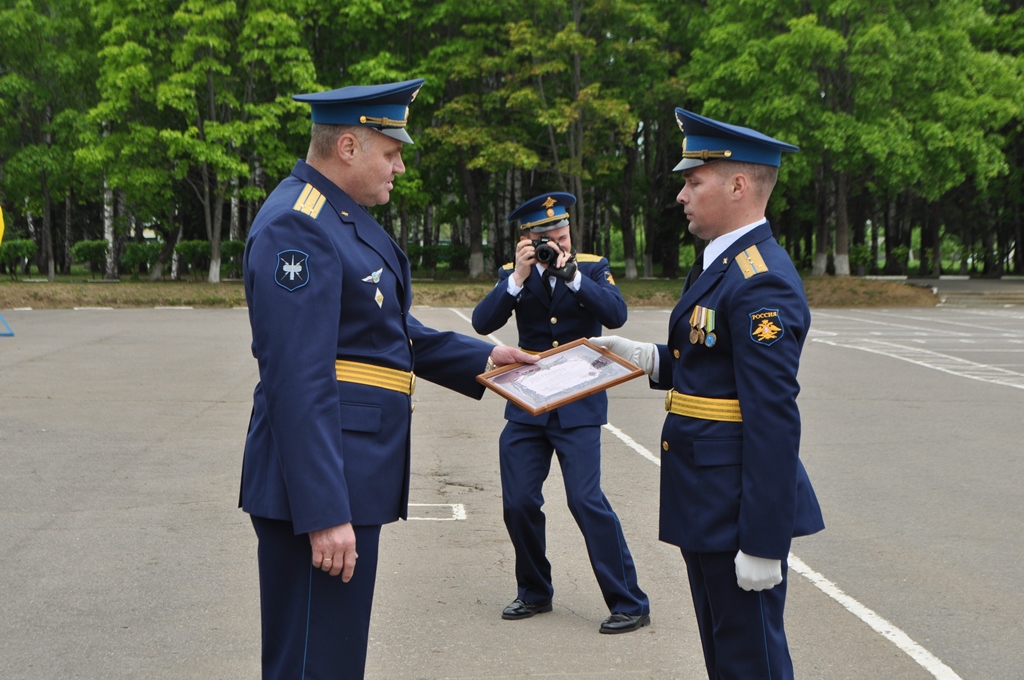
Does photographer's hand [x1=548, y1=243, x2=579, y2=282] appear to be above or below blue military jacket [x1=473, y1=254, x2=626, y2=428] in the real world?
above

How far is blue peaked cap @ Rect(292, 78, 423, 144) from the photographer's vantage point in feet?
10.6

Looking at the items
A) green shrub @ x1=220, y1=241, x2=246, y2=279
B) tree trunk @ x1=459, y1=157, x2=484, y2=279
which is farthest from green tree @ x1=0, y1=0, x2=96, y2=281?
tree trunk @ x1=459, y1=157, x2=484, y2=279

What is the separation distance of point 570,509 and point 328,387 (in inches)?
99.9

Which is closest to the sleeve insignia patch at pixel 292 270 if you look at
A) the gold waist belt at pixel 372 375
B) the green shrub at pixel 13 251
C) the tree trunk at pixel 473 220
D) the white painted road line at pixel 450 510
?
the gold waist belt at pixel 372 375

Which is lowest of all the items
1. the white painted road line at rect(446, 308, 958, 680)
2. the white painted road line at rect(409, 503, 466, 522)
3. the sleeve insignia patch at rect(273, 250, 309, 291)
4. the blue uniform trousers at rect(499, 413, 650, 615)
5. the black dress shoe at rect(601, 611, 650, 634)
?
the white painted road line at rect(446, 308, 958, 680)

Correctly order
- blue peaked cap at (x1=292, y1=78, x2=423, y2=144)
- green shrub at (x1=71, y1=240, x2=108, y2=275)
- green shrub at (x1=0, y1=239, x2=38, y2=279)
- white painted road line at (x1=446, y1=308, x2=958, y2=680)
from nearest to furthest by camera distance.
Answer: blue peaked cap at (x1=292, y1=78, x2=423, y2=144)
white painted road line at (x1=446, y1=308, x2=958, y2=680)
green shrub at (x1=0, y1=239, x2=38, y2=279)
green shrub at (x1=71, y1=240, x2=108, y2=275)

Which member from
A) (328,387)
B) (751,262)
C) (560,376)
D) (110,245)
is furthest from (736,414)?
(110,245)

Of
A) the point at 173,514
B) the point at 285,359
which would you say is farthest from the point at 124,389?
the point at 285,359

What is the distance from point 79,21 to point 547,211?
133 ft

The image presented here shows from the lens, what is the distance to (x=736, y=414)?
3367 mm

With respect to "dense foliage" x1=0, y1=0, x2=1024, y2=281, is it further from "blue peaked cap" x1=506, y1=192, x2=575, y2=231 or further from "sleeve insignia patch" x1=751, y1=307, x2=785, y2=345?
"sleeve insignia patch" x1=751, y1=307, x2=785, y2=345

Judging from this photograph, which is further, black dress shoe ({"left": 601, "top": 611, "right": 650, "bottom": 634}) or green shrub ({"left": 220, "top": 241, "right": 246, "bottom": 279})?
green shrub ({"left": 220, "top": 241, "right": 246, "bottom": 279})

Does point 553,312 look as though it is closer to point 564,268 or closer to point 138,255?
point 564,268

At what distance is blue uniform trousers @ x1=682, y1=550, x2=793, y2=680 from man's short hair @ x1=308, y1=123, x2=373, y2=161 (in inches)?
66.4
